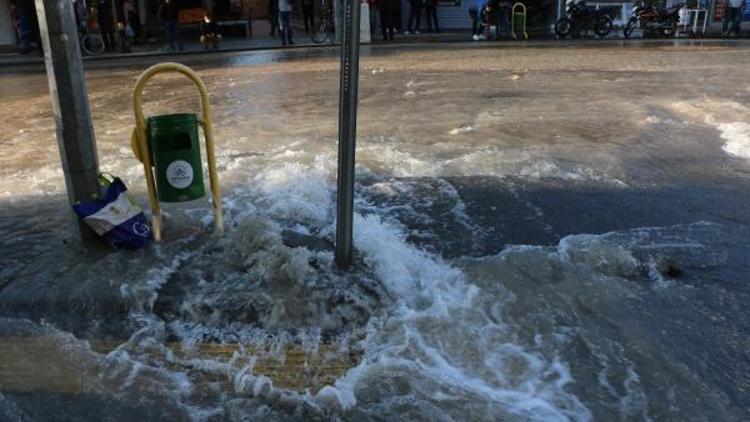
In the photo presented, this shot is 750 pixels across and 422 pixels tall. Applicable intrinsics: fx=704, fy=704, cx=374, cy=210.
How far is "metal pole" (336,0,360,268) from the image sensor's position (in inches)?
150

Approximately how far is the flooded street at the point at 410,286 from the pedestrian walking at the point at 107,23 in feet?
50.8

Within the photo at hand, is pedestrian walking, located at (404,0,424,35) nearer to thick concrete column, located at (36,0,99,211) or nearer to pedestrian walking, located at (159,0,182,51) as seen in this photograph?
pedestrian walking, located at (159,0,182,51)

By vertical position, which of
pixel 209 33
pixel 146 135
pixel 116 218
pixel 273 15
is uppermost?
pixel 273 15

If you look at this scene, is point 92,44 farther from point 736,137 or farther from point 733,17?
point 733,17

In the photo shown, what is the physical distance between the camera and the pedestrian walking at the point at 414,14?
2621 cm

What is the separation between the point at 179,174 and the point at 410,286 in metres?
1.79

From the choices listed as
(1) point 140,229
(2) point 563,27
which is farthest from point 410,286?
(2) point 563,27

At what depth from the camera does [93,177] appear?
16.4 feet

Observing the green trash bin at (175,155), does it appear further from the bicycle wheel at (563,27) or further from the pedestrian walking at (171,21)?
the bicycle wheel at (563,27)

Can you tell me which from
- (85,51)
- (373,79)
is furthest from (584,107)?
(85,51)

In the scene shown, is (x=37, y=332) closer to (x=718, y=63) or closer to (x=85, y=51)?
(x=718, y=63)

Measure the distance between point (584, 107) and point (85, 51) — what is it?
17225 millimetres

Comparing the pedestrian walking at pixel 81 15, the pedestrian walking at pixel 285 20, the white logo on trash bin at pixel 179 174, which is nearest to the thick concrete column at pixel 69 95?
the white logo on trash bin at pixel 179 174

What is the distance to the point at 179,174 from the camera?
489 cm
